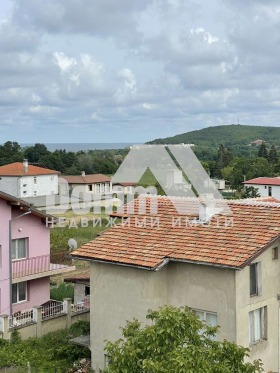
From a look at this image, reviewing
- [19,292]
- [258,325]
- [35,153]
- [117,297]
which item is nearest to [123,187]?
[35,153]

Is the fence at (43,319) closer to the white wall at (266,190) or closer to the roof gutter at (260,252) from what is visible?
the roof gutter at (260,252)

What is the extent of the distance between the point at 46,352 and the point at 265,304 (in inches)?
299

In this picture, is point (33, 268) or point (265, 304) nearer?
point (265, 304)

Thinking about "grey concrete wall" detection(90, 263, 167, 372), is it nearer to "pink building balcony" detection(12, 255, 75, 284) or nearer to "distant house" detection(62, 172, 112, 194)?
"pink building balcony" detection(12, 255, 75, 284)

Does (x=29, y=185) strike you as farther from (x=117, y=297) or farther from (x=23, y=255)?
(x=117, y=297)

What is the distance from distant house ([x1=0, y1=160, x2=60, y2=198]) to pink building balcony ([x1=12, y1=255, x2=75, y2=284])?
5094 cm

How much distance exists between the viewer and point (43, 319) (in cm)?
2138

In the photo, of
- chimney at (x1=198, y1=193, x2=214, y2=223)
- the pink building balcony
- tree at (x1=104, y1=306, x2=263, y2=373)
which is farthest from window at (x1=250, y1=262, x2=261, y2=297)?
the pink building balcony

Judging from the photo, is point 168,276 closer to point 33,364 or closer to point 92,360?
point 92,360

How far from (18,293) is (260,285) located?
11728mm

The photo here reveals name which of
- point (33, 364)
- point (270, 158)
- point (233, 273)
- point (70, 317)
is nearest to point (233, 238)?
point (233, 273)

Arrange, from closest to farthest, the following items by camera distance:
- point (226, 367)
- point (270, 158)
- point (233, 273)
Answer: point (226, 367)
point (233, 273)
point (270, 158)

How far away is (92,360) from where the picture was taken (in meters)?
17.4

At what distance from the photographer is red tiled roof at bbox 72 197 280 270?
1538cm
